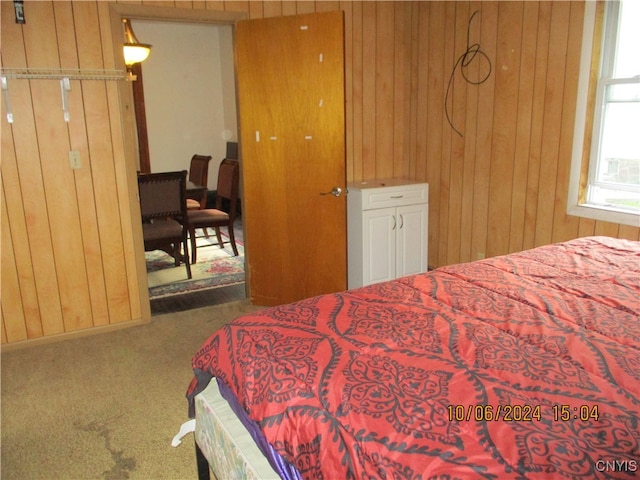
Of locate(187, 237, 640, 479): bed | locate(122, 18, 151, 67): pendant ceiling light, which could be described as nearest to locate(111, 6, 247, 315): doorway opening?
locate(122, 18, 151, 67): pendant ceiling light

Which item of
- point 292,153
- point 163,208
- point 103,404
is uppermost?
point 292,153

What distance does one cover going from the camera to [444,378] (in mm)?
1206

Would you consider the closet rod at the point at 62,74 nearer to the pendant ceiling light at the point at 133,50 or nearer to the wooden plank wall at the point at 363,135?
the wooden plank wall at the point at 363,135

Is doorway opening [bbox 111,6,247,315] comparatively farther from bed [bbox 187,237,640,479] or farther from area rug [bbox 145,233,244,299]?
bed [bbox 187,237,640,479]

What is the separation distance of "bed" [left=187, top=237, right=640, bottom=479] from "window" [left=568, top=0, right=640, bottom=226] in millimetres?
1212

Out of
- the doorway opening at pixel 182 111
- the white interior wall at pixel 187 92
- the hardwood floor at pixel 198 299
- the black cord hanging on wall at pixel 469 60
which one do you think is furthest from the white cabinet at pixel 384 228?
the white interior wall at pixel 187 92

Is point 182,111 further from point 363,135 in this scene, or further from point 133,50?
point 363,135

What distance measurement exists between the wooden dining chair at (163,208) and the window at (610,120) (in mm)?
2850

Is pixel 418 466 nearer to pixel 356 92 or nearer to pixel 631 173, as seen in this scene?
pixel 631 173

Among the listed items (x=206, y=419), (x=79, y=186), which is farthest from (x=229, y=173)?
(x=206, y=419)

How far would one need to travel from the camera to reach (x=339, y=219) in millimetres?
3566

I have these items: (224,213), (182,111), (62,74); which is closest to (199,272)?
(224,213)

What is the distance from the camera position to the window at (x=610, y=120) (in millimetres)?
2816

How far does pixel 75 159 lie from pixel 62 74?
48 centimetres
